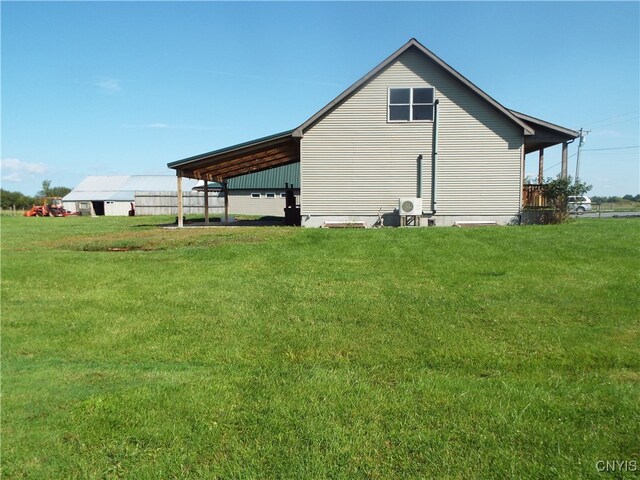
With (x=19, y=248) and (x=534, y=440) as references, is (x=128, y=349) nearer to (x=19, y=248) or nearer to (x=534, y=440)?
(x=534, y=440)

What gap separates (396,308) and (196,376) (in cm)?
297

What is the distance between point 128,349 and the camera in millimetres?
4676

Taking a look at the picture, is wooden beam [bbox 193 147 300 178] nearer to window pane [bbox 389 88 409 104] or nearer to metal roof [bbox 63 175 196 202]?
window pane [bbox 389 88 409 104]

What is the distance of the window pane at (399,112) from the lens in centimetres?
1612

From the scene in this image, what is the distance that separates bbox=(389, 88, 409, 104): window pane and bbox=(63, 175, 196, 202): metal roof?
3399 centimetres

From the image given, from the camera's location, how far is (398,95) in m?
16.2

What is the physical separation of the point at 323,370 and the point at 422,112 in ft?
46.0

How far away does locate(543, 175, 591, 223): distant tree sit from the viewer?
15344 mm

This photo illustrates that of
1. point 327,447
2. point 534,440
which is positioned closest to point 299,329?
point 327,447

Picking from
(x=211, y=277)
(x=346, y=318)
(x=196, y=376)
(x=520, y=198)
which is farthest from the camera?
(x=520, y=198)

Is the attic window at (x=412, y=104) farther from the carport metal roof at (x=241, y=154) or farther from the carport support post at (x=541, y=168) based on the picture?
the carport support post at (x=541, y=168)

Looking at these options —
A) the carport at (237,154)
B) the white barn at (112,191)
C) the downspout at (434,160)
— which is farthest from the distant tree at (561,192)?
the white barn at (112,191)

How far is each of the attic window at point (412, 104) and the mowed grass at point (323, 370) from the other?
9.17 m

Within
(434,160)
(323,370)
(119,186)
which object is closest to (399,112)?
(434,160)
